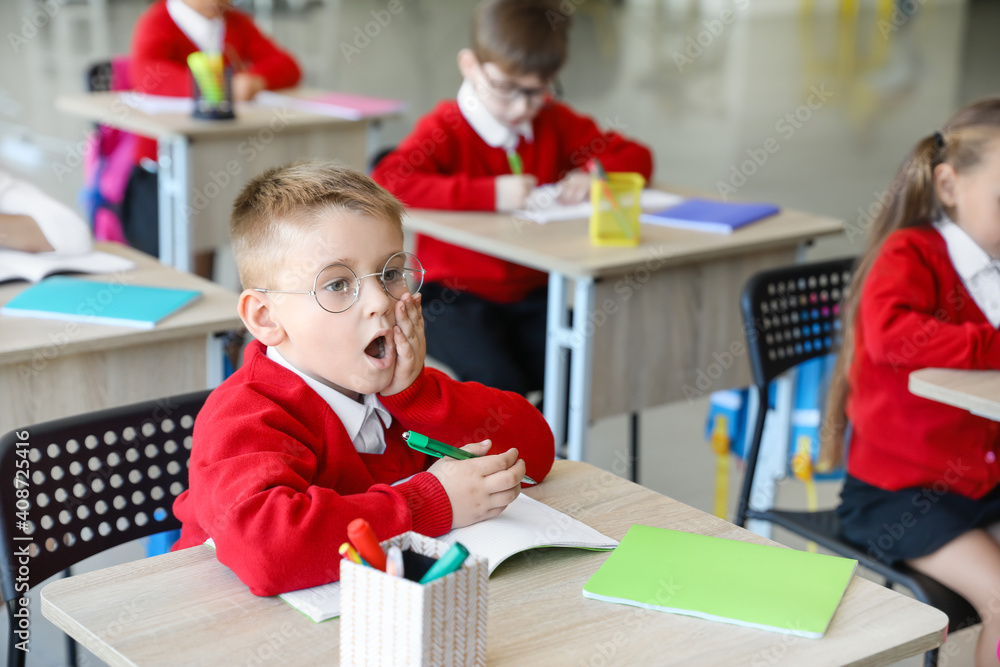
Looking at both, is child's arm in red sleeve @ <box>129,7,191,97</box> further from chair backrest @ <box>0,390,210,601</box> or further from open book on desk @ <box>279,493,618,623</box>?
open book on desk @ <box>279,493,618,623</box>

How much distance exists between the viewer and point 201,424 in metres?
1.12

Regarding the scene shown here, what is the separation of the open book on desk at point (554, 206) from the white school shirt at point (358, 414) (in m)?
1.39

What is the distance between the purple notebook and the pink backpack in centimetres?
192

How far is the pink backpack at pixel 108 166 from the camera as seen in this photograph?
3.73m

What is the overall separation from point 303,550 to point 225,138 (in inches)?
105

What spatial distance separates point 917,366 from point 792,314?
0.31m

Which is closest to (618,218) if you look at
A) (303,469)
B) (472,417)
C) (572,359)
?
(572,359)

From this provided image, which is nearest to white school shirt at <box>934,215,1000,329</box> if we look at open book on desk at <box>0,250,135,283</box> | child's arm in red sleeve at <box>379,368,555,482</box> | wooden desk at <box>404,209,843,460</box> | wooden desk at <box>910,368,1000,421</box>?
wooden desk at <box>910,368,1000,421</box>

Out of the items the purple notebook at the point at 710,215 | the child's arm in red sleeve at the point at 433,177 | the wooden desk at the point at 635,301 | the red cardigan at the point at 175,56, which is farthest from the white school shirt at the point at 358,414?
the red cardigan at the point at 175,56

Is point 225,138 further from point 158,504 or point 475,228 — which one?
point 158,504

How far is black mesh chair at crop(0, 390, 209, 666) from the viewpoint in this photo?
4.05 ft

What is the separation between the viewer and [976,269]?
1.84 m

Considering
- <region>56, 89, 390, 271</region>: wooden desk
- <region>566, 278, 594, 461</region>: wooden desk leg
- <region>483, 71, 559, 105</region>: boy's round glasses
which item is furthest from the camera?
<region>56, 89, 390, 271</region>: wooden desk

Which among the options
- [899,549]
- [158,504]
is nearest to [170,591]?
[158,504]
